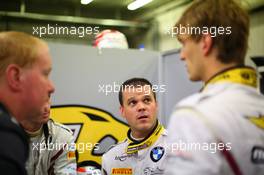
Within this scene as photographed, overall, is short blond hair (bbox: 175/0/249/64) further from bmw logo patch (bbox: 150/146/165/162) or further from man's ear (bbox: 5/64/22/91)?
bmw logo patch (bbox: 150/146/165/162)

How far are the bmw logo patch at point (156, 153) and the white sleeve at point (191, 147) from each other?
972 millimetres

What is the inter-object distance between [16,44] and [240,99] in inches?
22.5

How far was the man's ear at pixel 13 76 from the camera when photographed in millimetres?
908

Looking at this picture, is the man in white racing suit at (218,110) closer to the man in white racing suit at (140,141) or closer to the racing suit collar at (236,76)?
the racing suit collar at (236,76)

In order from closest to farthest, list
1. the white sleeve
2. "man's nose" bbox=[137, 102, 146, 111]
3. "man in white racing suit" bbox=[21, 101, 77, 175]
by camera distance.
Result: the white sleeve, "man in white racing suit" bbox=[21, 101, 77, 175], "man's nose" bbox=[137, 102, 146, 111]

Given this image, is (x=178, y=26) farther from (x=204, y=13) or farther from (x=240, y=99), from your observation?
(x=240, y=99)

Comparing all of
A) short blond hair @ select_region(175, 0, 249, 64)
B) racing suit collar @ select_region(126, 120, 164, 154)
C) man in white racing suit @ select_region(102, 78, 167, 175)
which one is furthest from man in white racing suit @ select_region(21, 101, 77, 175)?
short blond hair @ select_region(175, 0, 249, 64)

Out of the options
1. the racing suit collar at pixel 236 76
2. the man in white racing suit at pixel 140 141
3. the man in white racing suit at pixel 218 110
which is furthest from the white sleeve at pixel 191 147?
the man in white racing suit at pixel 140 141

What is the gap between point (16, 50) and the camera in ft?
3.02

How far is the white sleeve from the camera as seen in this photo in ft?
2.53

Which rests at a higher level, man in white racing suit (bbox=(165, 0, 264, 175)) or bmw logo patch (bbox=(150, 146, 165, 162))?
man in white racing suit (bbox=(165, 0, 264, 175))

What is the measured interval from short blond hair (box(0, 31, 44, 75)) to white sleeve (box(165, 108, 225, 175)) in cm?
41

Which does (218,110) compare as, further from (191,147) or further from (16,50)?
(16,50)

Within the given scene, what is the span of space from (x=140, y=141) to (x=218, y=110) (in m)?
1.07
